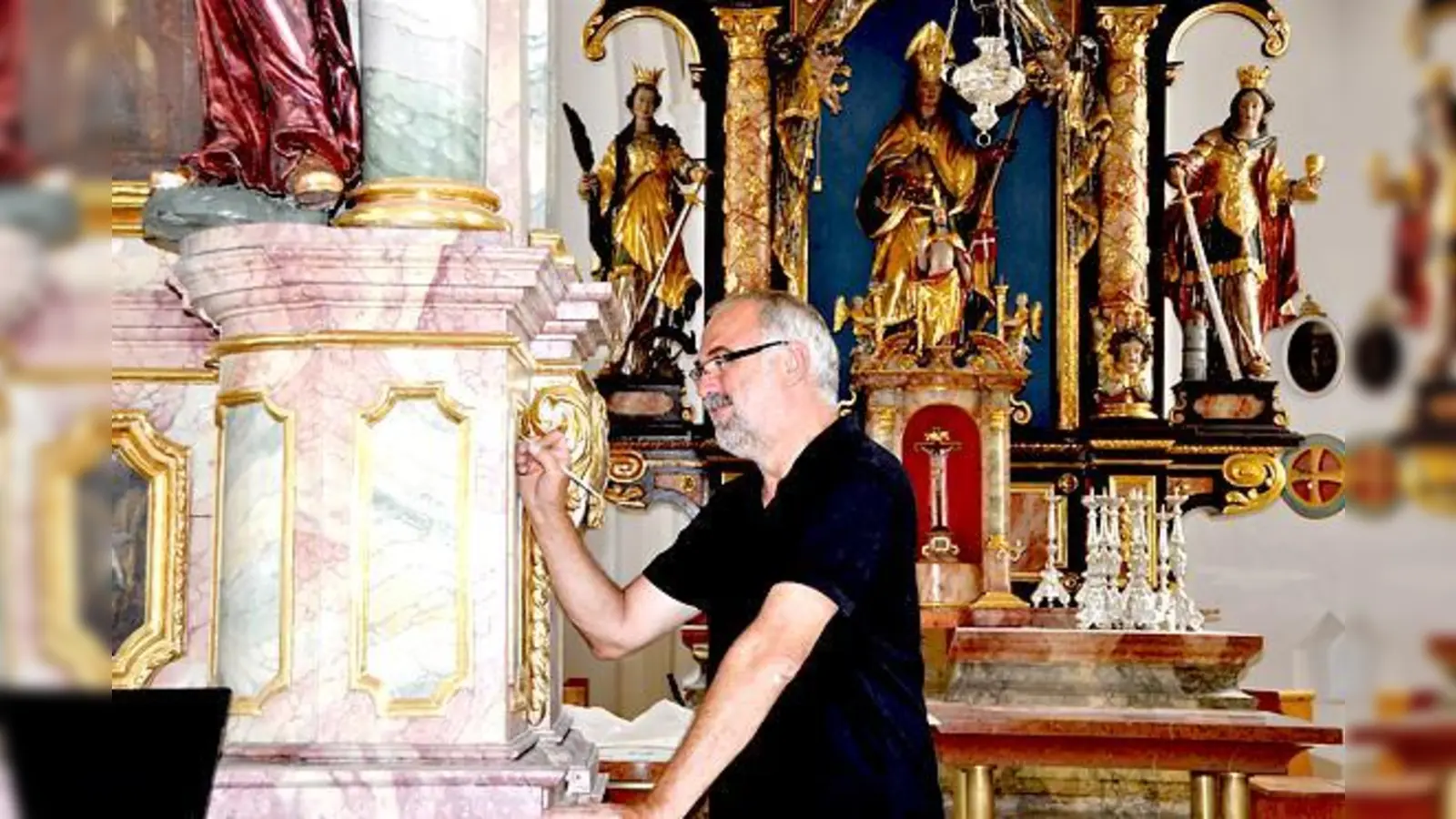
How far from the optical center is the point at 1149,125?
1436 centimetres

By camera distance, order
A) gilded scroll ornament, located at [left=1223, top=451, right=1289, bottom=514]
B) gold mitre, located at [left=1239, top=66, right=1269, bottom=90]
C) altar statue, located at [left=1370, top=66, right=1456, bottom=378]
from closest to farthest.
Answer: altar statue, located at [left=1370, top=66, right=1456, bottom=378] < gilded scroll ornament, located at [left=1223, top=451, right=1289, bottom=514] < gold mitre, located at [left=1239, top=66, right=1269, bottom=90]

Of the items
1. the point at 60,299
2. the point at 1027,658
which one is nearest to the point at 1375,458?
the point at 60,299

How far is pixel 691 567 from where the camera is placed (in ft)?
10.6

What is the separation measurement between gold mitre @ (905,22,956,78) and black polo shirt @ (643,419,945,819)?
38.6 feet

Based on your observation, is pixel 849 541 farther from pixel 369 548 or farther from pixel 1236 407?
pixel 1236 407

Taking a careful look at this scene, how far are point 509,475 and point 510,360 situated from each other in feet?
0.72

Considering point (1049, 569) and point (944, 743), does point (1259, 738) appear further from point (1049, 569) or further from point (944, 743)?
point (1049, 569)

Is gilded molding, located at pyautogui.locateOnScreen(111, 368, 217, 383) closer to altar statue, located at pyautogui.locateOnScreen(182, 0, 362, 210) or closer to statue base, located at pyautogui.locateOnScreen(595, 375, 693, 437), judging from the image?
altar statue, located at pyautogui.locateOnScreen(182, 0, 362, 210)

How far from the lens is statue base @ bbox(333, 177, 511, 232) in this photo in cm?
308

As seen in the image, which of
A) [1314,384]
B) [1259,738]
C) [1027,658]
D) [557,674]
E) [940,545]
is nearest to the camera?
[557,674]

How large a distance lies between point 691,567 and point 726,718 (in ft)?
2.03

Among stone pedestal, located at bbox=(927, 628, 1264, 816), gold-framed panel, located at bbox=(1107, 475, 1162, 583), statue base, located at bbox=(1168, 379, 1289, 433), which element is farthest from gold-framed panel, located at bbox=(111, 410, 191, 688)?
statue base, located at bbox=(1168, 379, 1289, 433)

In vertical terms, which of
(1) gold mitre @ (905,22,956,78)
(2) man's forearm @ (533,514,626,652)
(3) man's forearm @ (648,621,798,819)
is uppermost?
(1) gold mitre @ (905,22,956,78)

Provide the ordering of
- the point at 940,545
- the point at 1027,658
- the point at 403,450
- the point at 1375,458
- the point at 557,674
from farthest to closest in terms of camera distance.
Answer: the point at 940,545, the point at 1027,658, the point at 557,674, the point at 403,450, the point at 1375,458
